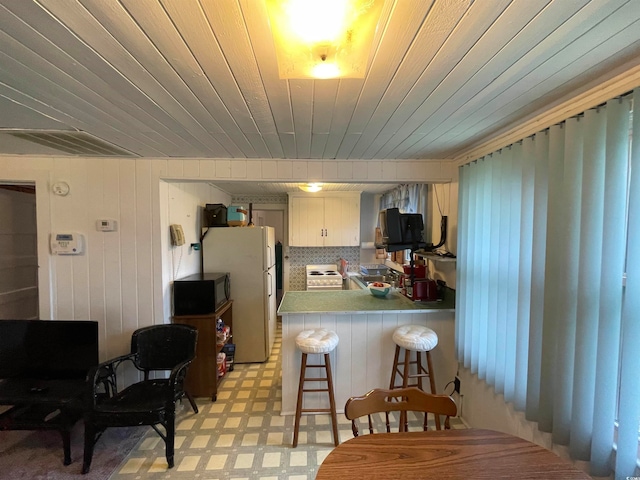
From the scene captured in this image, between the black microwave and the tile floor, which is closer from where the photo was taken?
the tile floor

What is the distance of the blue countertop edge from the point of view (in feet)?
7.69

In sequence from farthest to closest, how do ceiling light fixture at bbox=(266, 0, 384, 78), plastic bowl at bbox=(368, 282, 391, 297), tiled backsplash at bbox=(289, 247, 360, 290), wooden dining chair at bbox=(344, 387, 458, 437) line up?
tiled backsplash at bbox=(289, 247, 360, 290) < plastic bowl at bbox=(368, 282, 391, 297) < wooden dining chair at bbox=(344, 387, 458, 437) < ceiling light fixture at bbox=(266, 0, 384, 78)

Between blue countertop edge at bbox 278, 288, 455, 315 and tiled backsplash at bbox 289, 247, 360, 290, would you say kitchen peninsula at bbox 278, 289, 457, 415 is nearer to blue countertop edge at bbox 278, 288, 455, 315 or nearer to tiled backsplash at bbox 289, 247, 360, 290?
blue countertop edge at bbox 278, 288, 455, 315

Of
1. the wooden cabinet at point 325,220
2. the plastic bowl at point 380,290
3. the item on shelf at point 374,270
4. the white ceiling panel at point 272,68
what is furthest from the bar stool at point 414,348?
the wooden cabinet at point 325,220

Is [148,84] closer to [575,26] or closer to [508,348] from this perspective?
[575,26]

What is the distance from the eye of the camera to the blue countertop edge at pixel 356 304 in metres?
2.34

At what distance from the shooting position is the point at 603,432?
111 cm

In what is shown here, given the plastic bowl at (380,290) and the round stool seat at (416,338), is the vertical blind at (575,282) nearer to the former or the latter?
the round stool seat at (416,338)

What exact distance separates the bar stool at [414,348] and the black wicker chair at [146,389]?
166 cm

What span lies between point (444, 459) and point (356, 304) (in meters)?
1.52

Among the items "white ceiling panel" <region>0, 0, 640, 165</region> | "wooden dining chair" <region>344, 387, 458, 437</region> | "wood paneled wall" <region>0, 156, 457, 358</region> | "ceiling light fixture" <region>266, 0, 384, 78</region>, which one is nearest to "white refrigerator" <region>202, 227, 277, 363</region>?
"wood paneled wall" <region>0, 156, 457, 358</region>

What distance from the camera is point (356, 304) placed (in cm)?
251

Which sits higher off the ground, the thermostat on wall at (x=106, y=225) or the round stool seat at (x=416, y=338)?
the thermostat on wall at (x=106, y=225)

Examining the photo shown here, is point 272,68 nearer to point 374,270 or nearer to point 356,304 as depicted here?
point 356,304
